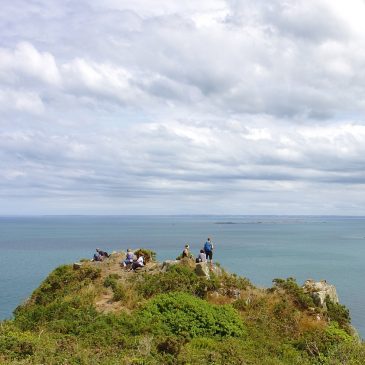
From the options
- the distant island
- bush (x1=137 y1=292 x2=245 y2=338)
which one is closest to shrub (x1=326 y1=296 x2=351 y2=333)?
the distant island

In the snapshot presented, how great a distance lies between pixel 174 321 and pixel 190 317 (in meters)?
0.94

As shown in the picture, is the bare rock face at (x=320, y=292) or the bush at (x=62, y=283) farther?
the bush at (x=62, y=283)

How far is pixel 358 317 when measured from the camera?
5769 cm

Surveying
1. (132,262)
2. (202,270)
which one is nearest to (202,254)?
(202,270)

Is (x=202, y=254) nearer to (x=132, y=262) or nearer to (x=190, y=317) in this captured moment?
(x=132, y=262)

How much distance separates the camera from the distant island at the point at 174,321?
1959cm

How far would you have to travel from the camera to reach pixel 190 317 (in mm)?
24719

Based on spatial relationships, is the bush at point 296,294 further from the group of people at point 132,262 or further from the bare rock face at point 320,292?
the group of people at point 132,262

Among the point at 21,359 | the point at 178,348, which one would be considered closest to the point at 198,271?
the point at 178,348

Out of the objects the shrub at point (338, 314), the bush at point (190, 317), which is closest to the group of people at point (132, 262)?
the bush at point (190, 317)

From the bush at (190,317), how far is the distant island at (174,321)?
55 millimetres

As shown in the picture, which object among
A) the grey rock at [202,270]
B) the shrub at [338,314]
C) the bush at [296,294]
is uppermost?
the grey rock at [202,270]

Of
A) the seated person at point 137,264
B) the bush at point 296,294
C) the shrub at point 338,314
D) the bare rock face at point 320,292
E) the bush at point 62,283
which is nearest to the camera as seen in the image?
the shrub at point 338,314

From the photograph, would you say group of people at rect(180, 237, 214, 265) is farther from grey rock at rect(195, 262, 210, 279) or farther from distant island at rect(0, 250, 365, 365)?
grey rock at rect(195, 262, 210, 279)
